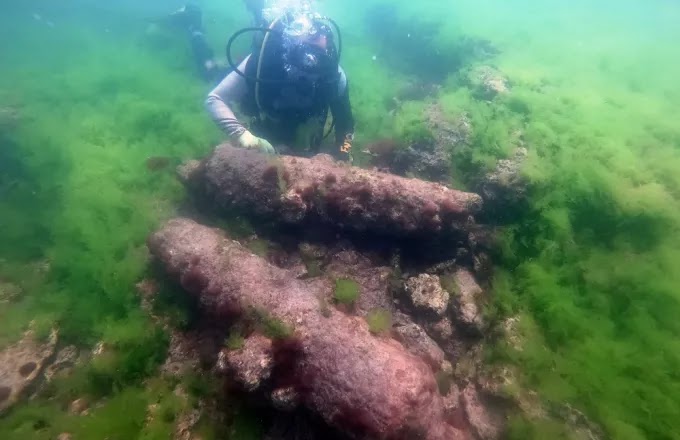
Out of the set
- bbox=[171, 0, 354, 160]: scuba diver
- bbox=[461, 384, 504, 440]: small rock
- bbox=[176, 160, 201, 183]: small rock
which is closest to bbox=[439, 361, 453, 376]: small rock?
bbox=[461, 384, 504, 440]: small rock

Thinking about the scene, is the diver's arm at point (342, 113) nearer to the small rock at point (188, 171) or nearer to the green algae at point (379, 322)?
the small rock at point (188, 171)

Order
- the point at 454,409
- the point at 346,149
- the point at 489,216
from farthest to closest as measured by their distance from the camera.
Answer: the point at 346,149, the point at 489,216, the point at 454,409

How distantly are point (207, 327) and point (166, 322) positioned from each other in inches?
23.0

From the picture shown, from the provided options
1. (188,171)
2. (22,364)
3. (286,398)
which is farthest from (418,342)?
(22,364)

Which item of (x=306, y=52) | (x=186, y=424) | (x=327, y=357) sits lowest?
(x=186, y=424)

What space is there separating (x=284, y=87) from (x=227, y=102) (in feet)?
4.03

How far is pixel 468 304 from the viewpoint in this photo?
13.9 feet

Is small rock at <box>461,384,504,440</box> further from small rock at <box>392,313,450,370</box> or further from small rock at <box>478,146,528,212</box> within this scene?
small rock at <box>478,146,528,212</box>

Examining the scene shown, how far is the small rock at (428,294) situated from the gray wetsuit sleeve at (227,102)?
11.8ft

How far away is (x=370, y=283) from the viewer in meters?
4.30

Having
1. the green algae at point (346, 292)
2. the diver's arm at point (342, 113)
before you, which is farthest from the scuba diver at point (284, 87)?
the green algae at point (346, 292)

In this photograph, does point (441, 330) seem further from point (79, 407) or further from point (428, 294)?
point (79, 407)

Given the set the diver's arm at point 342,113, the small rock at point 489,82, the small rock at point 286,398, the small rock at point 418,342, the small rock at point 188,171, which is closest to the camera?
the small rock at point 286,398

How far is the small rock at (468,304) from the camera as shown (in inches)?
163
